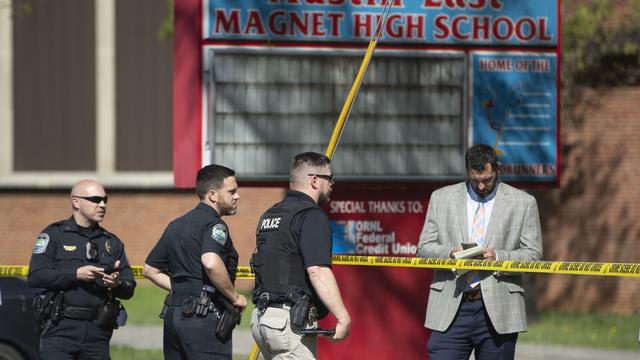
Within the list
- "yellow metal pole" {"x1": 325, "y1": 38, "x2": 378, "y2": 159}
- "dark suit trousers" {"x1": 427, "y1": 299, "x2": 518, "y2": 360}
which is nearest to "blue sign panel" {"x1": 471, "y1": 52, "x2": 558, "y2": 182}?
"yellow metal pole" {"x1": 325, "y1": 38, "x2": 378, "y2": 159}

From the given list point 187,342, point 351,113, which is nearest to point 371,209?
point 351,113

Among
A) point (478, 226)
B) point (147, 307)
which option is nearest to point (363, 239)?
point (478, 226)

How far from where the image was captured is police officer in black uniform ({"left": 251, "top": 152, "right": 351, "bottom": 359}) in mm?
6676

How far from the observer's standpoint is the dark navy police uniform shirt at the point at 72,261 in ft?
25.5

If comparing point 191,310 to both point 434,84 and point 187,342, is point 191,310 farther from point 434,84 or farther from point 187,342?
point 434,84

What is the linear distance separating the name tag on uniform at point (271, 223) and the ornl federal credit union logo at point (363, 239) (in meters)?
3.61

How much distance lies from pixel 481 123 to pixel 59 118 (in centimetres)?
1401

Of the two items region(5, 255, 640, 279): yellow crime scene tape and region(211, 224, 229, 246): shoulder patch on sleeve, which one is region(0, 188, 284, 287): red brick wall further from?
region(211, 224, 229, 246): shoulder patch on sleeve

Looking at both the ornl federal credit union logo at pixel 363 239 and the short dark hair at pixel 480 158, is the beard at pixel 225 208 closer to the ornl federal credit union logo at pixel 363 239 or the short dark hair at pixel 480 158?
the short dark hair at pixel 480 158

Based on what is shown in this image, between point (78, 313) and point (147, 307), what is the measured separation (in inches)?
476

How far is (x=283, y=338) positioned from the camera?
6.75 metres

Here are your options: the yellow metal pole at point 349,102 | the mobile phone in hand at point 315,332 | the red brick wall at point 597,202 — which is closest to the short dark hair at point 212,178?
the mobile phone in hand at point 315,332

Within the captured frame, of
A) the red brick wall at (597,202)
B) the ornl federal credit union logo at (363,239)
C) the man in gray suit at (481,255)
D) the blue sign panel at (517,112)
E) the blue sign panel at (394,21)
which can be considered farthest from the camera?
the red brick wall at (597,202)

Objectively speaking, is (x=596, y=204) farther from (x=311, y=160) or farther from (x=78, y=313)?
(x=311, y=160)
